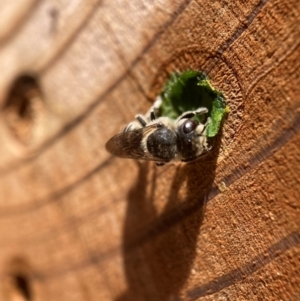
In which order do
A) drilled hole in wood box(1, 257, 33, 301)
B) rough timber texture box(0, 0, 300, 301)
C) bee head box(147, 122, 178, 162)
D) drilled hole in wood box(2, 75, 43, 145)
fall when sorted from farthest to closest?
drilled hole in wood box(1, 257, 33, 301) → drilled hole in wood box(2, 75, 43, 145) → bee head box(147, 122, 178, 162) → rough timber texture box(0, 0, 300, 301)

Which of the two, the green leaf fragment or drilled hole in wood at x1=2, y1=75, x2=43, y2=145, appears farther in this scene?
drilled hole in wood at x1=2, y1=75, x2=43, y2=145

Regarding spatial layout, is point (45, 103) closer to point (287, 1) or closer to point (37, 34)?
point (37, 34)

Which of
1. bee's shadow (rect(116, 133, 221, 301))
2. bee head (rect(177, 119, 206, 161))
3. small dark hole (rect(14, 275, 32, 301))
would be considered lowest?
bee's shadow (rect(116, 133, 221, 301))

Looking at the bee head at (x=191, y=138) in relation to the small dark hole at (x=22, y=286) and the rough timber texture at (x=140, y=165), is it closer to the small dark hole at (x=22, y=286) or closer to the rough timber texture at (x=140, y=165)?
the rough timber texture at (x=140, y=165)

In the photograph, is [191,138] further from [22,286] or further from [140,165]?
[22,286]

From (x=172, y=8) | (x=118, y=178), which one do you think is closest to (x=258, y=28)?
(x=172, y=8)

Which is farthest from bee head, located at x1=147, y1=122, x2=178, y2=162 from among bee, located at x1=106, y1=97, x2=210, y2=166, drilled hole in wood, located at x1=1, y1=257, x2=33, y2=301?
drilled hole in wood, located at x1=1, y1=257, x2=33, y2=301

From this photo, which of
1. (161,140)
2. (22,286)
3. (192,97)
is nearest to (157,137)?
(161,140)

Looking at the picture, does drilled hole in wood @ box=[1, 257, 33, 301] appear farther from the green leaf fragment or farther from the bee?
the green leaf fragment
